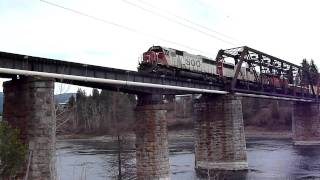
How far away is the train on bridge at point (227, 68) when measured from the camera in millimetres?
41344

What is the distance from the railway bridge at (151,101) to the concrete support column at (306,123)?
1404 centimetres

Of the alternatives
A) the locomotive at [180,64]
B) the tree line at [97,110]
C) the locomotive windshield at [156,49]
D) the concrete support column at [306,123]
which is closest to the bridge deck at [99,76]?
the locomotive at [180,64]

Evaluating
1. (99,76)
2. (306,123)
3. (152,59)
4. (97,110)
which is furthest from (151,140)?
(97,110)

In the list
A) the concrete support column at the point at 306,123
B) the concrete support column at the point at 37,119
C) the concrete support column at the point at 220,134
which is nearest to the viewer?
the concrete support column at the point at 37,119

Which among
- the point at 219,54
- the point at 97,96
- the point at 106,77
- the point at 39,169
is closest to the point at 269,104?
the point at 97,96

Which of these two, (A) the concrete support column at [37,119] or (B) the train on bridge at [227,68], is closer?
(A) the concrete support column at [37,119]

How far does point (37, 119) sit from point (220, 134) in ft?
87.1

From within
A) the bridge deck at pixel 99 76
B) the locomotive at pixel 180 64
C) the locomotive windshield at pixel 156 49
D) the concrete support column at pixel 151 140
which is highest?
the locomotive windshield at pixel 156 49

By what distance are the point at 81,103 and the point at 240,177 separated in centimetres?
11824

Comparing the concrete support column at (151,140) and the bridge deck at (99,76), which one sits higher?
the bridge deck at (99,76)

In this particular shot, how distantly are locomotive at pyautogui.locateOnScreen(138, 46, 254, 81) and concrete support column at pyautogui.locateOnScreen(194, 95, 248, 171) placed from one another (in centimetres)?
330

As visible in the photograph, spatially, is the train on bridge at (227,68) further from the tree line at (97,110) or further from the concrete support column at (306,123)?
the tree line at (97,110)

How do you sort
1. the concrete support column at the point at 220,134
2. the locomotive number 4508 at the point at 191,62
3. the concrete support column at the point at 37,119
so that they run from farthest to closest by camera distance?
the concrete support column at the point at 220,134
the locomotive number 4508 at the point at 191,62
the concrete support column at the point at 37,119

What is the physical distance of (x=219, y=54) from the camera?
53.0m
